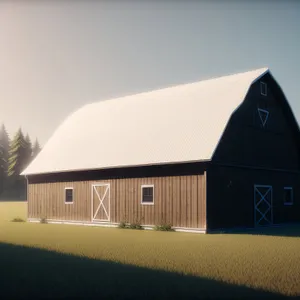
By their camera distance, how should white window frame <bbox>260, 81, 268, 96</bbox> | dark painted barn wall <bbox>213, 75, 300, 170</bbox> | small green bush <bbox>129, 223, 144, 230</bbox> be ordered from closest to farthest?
1. dark painted barn wall <bbox>213, 75, 300, 170</bbox>
2. small green bush <bbox>129, 223, 144, 230</bbox>
3. white window frame <bbox>260, 81, 268, 96</bbox>

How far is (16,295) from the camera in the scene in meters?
8.00

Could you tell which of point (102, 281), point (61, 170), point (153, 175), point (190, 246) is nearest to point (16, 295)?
point (102, 281)

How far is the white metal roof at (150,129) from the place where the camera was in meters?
22.8

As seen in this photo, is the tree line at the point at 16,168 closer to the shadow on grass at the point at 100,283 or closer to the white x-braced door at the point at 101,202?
the white x-braced door at the point at 101,202

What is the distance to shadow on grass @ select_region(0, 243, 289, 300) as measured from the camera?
809 cm

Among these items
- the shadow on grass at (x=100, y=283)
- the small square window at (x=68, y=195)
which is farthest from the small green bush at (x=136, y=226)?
the shadow on grass at (x=100, y=283)

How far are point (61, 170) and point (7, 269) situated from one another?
18.0 meters

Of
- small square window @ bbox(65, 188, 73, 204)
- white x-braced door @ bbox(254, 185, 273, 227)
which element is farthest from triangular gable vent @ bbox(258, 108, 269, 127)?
small square window @ bbox(65, 188, 73, 204)

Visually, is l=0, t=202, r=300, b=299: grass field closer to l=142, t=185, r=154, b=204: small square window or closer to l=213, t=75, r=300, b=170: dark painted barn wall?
l=142, t=185, r=154, b=204: small square window

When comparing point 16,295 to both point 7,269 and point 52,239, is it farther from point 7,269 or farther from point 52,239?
point 52,239

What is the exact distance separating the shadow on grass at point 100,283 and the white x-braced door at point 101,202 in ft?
46.6

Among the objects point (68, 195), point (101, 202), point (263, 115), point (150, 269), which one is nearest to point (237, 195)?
point (263, 115)

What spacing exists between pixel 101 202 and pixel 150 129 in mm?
4843

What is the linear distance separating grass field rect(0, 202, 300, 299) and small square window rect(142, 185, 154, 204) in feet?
21.0
